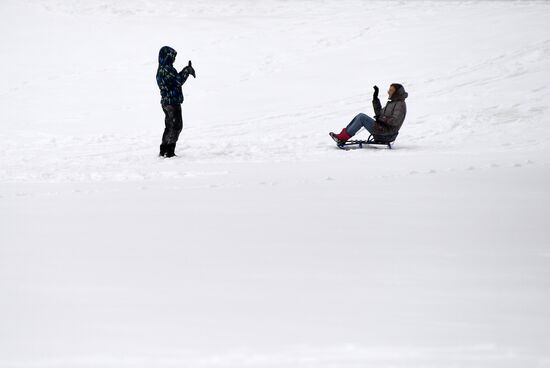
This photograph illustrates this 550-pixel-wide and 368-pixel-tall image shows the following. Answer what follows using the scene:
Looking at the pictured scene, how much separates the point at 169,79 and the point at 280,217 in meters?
5.52

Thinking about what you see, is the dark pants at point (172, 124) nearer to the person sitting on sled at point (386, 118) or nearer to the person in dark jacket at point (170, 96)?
the person in dark jacket at point (170, 96)

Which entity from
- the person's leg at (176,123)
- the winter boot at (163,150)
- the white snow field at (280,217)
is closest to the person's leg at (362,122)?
the white snow field at (280,217)

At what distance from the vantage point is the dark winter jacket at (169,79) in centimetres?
1187

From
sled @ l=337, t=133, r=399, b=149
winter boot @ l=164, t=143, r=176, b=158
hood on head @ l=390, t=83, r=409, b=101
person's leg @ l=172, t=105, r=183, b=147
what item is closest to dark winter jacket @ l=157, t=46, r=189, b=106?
person's leg @ l=172, t=105, r=183, b=147

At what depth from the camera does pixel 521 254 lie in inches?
221

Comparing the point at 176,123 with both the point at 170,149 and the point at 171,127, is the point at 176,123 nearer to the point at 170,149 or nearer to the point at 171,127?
the point at 171,127

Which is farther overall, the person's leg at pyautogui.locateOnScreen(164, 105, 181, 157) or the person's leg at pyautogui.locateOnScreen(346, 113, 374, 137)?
the person's leg at pyautogui.locateOnScreen(346, 113, 374, 137)

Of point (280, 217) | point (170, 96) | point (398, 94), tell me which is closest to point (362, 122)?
point (398, 94)

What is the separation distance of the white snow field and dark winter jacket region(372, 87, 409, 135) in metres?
0.37

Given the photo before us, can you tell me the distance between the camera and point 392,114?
1221 centimetres

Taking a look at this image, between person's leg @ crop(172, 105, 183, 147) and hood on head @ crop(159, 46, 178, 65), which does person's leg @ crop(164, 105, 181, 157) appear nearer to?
person's leg @ crop(172, 105, 183, 147)

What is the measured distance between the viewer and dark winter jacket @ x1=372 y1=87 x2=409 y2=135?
12.2 metres

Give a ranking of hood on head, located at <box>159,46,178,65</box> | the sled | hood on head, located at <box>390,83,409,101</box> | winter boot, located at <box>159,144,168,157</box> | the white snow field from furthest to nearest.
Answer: the sled → hood on head, located at <box>390,83,409,101</box> → winter boot, located at <box>159,144,168,157</box> → hood on head, located at <box>159,46,178,65</box> → the white snow field

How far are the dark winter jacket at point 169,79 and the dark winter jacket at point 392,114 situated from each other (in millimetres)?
2861
